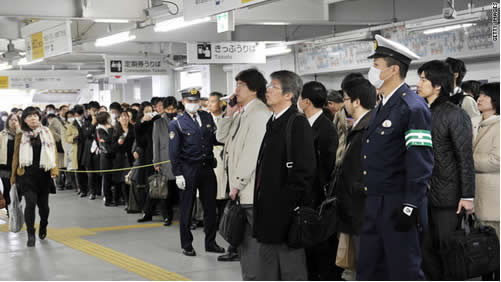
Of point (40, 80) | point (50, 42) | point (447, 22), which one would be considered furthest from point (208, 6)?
point (40, 80)

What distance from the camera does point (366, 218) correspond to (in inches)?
162

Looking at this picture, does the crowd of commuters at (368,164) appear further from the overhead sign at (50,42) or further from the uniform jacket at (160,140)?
the overhead sign at (50,42)

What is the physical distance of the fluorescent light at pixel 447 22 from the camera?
10.6m

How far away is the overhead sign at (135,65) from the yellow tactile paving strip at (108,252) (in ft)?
31.5

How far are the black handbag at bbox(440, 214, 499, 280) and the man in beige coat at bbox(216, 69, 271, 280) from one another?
4.56 feet

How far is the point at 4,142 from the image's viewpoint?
Result: 379 inches

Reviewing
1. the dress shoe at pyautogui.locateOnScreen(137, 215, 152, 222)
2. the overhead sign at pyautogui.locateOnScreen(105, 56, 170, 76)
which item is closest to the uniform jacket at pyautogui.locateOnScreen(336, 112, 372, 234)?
the dress shoe at pyautogui.locateOnScreen(137, 215, 152, 222)

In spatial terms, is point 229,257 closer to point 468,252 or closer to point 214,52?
point 468,252

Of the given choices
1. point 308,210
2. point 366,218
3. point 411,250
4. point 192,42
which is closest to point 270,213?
point 308,210

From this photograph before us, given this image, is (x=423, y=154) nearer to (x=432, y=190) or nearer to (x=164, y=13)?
(x=432, y=190)

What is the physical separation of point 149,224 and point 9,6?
411cm

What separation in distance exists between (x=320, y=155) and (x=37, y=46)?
412 inches

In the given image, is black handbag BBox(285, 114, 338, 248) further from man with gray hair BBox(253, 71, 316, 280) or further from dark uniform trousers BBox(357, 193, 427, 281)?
dark uniform trousers BBox(357, 193, 427, 281)

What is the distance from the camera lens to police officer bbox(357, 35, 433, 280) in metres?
3.82
